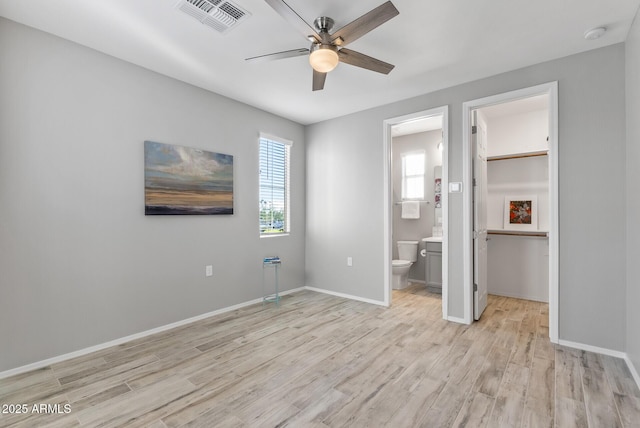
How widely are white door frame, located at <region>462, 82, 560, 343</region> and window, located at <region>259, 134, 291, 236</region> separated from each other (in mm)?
2463

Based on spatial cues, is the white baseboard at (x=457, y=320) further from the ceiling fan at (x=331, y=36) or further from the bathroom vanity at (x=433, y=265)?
the ceiling fan at (x=331, y=36)

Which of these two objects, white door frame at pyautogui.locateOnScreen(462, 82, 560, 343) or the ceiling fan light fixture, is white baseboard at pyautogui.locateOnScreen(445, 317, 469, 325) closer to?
white door frame at pyautogui.locateOnScreen(462, 82, 560, 343)

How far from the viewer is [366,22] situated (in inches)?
74.0

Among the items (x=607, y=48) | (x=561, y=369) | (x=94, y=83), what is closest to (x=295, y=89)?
(x=94, y=83)

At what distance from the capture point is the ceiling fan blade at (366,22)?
1749 mm

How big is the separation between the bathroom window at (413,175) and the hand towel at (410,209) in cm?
18

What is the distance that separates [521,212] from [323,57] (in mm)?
3842

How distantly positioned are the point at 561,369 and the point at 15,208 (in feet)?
14.3

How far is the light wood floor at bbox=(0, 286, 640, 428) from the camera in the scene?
1.82 meters

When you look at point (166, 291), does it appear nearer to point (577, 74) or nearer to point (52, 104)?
point (52, 104)

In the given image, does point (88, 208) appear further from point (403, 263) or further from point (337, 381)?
point (403, 263)

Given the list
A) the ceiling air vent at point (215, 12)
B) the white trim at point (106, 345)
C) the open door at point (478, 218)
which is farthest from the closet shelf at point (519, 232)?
the ceiling air vent at point (215, 12)

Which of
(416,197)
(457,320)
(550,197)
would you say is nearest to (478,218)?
(550,197)

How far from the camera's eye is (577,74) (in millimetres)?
2730
